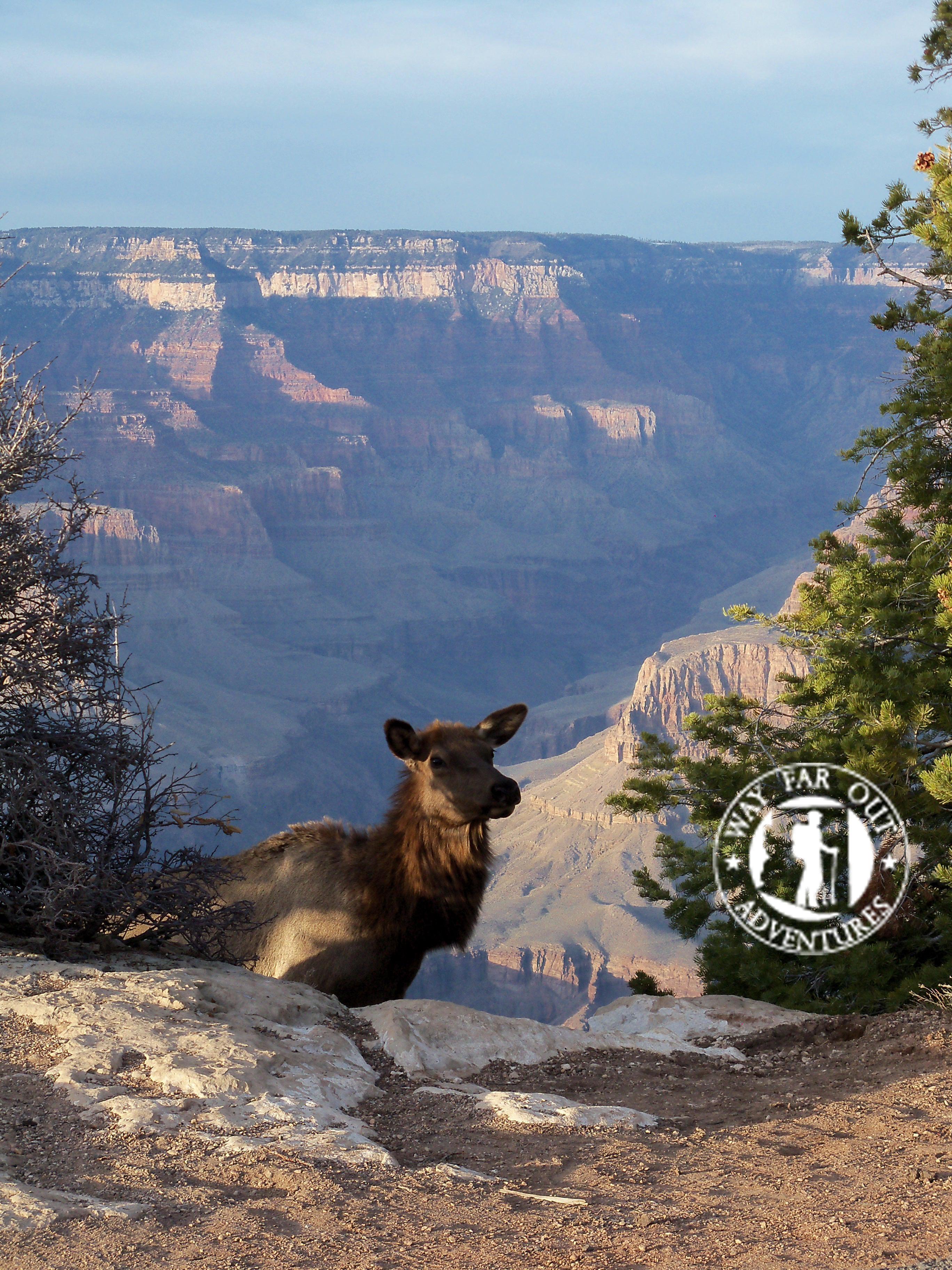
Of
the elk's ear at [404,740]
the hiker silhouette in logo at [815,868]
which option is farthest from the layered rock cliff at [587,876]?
the elk's ear at [404,740]

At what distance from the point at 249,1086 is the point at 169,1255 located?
1555 millimetres

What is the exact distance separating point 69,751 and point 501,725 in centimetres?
338

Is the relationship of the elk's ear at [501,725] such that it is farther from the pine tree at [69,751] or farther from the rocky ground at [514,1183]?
the rocky ground at [514,1183]

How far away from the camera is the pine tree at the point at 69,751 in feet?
26.9

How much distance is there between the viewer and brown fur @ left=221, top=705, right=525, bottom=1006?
9.16m

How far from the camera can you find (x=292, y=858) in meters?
10.2

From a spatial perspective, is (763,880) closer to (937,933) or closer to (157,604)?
(937,933)

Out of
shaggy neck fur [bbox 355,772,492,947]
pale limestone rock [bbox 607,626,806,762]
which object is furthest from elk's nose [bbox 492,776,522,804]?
pale limestone rock [bbox 607,626,806,762]

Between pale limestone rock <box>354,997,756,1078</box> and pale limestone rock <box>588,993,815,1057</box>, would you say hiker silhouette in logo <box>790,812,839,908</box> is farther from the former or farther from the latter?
pale limestone rock <box>354,997,756,1078</box>

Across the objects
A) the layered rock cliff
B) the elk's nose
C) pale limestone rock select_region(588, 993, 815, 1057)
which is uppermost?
the elk's nose

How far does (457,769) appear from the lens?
29.8 feet

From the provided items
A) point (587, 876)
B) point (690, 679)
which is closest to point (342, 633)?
point (690, 679)

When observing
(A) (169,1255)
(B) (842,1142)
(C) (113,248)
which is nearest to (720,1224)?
(B) (842,1142)

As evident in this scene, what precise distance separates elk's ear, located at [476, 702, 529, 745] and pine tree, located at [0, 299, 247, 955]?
228cm
